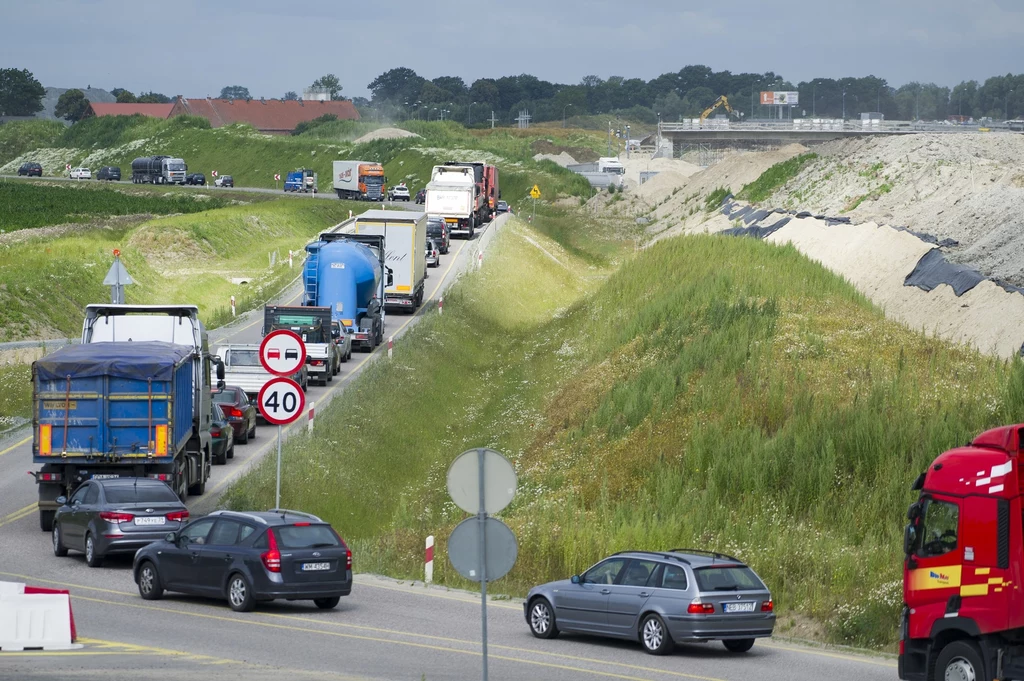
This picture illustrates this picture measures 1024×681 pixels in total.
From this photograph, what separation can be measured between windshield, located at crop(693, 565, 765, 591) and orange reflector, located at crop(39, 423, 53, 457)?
13.1 meters

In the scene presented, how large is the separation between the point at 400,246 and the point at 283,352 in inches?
1383

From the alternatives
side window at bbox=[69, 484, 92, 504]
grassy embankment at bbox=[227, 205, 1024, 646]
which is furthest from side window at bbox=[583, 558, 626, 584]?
side window at bbox=[69, 484, 92, 504]

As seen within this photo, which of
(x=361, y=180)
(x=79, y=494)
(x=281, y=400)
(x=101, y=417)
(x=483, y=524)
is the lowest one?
(x=79, y=494)

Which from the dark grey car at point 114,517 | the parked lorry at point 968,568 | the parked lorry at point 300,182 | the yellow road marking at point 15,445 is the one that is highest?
the parked lorry at point 300,182

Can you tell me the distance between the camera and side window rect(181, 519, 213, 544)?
746 inches

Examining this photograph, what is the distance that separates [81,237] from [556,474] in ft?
177

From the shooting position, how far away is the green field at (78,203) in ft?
292

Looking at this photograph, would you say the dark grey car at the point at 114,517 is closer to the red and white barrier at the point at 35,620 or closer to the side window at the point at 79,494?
the side window at the point at 79,494

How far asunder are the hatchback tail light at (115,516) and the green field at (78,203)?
65.4m

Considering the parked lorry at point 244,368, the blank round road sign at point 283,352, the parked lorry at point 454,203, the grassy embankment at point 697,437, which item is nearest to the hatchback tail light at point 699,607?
the grassy embankment at point 697,437

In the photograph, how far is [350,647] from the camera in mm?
16469

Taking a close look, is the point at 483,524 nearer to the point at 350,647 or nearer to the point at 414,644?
the point at 350,647

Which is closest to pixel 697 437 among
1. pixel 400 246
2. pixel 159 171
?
pixel 400 246

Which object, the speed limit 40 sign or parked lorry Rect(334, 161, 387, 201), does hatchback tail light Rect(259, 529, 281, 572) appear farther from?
parked lorry Rect(334, 161, 387, 201)
